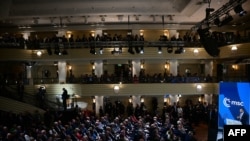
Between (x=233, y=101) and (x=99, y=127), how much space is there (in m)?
7.33

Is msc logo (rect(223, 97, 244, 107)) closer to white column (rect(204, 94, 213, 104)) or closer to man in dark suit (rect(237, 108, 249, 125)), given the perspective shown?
man in dark suit (rect(237, 108, 249, 125))

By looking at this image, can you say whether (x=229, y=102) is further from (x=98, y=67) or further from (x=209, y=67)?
(x=209, y=67)

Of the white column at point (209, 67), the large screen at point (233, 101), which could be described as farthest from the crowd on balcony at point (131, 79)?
the large screen at point (233, 101)

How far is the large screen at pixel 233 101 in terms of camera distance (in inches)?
535

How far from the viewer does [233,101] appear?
46.9ft

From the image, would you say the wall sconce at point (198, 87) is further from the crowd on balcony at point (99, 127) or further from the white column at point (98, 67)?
the white column at point (98, 67)

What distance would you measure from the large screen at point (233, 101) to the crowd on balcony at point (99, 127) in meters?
1.76

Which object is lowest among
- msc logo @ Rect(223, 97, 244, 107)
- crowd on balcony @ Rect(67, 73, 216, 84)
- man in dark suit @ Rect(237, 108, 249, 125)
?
man in dark suit @ Rect(237, 108, 249, 125)

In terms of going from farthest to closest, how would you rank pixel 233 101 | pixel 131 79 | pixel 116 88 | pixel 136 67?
pixel 136 67 → pixel 131 79 → pixel 116 88 → pixel 233 101

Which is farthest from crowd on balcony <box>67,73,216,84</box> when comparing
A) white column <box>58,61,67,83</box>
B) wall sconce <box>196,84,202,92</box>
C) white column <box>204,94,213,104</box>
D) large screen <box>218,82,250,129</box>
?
large screen <box>218,82,250,129</box>

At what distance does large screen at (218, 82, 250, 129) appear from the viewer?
13578 mm

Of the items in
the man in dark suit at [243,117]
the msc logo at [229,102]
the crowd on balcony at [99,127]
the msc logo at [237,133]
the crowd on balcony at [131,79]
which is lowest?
the crowd on balcony at [99,127]

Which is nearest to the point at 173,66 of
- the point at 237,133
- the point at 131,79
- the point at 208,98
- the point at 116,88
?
the point at 208,98

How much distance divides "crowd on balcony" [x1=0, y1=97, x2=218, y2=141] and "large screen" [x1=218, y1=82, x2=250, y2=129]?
5.77 feet
